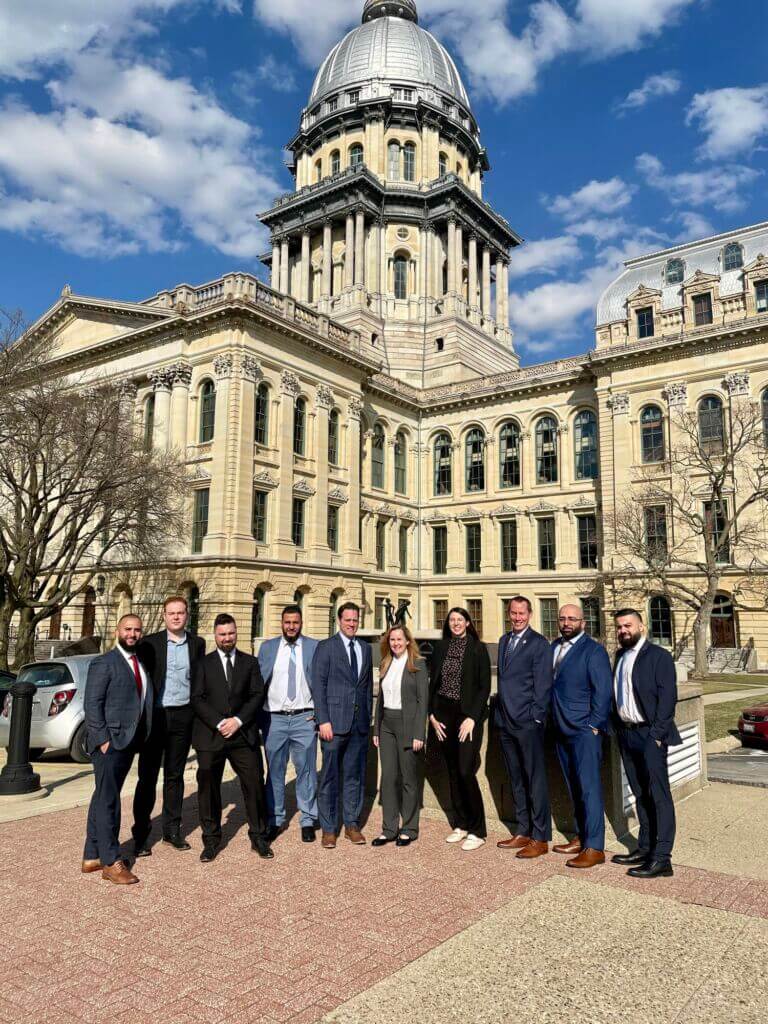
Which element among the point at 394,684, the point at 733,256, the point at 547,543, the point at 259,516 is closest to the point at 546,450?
the point at 547,543

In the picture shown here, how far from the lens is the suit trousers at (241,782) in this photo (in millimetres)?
6652

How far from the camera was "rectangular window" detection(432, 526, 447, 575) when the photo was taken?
4784 cm

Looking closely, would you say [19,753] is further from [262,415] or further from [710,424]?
[710,424]

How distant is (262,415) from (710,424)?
22556 mm

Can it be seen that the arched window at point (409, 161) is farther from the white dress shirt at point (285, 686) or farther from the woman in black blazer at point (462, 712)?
the woman in black blazer at point (462, 712)

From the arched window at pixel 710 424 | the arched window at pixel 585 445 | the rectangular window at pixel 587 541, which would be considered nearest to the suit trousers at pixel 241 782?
the arched window at pixel 710 424

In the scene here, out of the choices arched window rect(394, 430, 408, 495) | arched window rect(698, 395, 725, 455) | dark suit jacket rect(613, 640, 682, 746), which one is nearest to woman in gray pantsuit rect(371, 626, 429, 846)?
dark suit jacket rect(613, 640, 682, 746)

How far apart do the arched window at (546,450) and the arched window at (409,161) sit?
29.2 m

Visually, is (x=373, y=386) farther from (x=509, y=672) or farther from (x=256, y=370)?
(x=509, y=672)

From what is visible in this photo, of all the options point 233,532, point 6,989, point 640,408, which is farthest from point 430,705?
point 640,408

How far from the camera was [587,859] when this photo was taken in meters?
6.21

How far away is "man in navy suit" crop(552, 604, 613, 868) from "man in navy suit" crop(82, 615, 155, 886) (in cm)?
370

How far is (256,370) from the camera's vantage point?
34.8 metres

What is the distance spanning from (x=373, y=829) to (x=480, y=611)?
38808mm
